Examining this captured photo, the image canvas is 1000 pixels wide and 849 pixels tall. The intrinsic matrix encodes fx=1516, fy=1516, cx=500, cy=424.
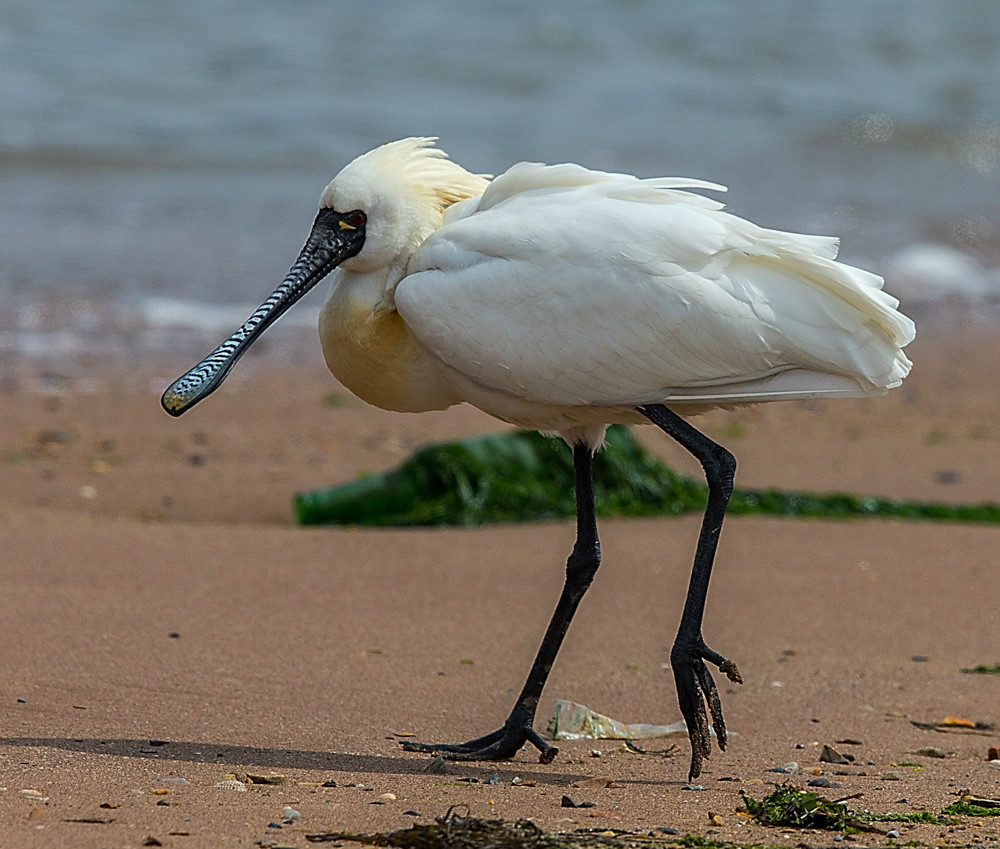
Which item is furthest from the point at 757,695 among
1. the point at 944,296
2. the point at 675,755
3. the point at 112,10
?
the point at 112,10

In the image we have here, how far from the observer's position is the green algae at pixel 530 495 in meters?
8.04

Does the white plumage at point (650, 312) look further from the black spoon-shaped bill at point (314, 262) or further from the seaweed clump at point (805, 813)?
the seaweed clump at point (805, 813)

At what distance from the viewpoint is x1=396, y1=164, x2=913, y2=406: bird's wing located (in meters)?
4.75

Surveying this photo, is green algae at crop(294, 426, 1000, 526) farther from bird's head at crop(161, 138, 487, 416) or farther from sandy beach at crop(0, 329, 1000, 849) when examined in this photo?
bird's head at crop(161, 138, 487, 416)

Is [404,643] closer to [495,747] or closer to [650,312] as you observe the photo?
[495,747]

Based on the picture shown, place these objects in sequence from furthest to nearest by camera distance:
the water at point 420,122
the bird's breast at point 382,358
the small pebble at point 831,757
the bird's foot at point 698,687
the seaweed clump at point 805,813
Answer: the water at point 420,122 → the bird's breast at point 382,358 → the small pebble at point 831,757 → the bird's foot at point 698,687 → the seaweed clump at point 805,813

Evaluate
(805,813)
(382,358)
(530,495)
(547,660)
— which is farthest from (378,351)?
(530,495)

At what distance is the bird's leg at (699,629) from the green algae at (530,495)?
3.25m

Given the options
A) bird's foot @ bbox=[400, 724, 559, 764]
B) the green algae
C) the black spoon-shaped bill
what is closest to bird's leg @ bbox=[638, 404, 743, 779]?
bird's foot @ bbox=[400, 724, 559, 764]

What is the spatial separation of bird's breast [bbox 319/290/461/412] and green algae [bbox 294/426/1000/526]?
2838 millimetres

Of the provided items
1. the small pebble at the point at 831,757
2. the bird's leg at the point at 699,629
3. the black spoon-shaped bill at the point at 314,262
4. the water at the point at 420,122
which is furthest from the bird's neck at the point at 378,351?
the water at the point at 420,122

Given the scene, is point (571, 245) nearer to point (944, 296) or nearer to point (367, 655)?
point (367, 655)

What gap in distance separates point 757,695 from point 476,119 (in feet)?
57.3

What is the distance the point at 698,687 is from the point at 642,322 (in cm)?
116
